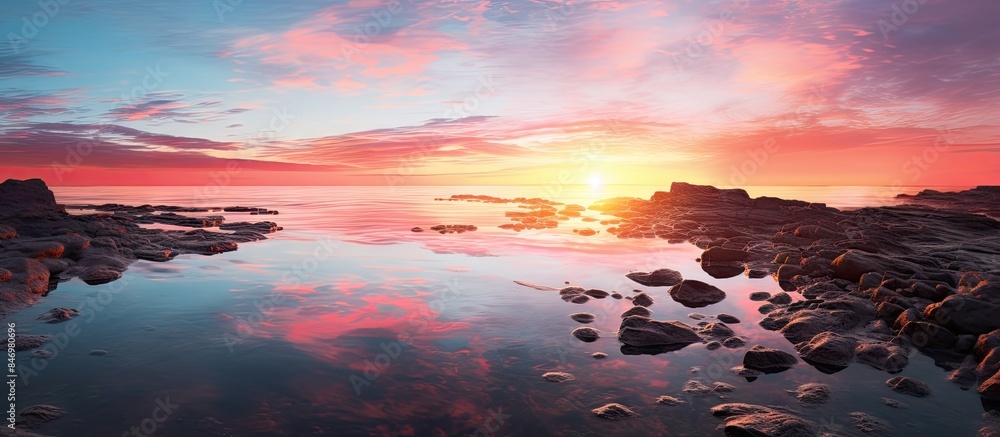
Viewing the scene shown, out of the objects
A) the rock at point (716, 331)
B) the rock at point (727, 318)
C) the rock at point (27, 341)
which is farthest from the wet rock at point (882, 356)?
the rock at point (27, 341)

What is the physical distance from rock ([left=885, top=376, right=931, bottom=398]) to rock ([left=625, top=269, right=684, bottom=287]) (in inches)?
423

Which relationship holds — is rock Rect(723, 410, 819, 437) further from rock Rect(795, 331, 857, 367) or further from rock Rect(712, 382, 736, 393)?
rock Rect(795, 331, 857, 367)

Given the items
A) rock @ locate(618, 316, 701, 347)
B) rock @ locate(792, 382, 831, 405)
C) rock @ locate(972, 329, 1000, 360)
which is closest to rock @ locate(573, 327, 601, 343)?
rock @ locate(618, 316, 701, 347)

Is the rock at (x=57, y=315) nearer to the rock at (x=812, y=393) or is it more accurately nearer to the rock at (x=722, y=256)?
the rock at (x=812, y=393)

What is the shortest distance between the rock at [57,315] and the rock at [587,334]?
54.9ft

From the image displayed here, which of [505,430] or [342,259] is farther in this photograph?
[342,259]

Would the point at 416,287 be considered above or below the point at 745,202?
below

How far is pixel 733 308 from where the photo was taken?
1747 cm

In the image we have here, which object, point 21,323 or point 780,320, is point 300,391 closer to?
point 21,323

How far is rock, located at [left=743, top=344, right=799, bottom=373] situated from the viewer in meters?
11.7

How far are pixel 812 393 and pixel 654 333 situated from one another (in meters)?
4.31

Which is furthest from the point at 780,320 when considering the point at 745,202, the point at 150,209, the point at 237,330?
the point at 150,209

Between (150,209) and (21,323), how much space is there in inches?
2382

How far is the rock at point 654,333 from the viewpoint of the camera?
13.6 metres
